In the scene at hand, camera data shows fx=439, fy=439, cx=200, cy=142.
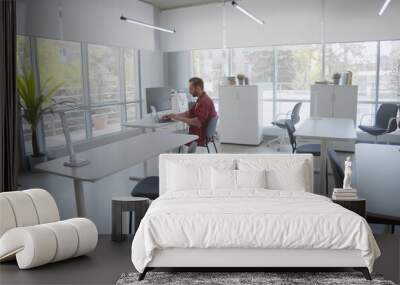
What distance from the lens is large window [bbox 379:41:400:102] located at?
8.03 meters

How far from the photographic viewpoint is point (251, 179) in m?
3.54

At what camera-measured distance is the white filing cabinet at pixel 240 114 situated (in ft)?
27.8

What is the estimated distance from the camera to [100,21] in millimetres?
8070

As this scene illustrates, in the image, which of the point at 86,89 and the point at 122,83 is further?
the point at 122,83

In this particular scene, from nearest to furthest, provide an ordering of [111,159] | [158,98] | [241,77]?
1. [111,159]
2. [158,98]
3. [241,77]

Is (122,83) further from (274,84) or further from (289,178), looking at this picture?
(289,178)

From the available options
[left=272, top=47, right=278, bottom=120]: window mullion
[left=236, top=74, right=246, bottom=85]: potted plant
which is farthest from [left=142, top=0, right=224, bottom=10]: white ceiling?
[left=236, top=74, right=246, bottom=85]: potted plant

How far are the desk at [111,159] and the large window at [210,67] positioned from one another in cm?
474

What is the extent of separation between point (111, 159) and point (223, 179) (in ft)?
3.91

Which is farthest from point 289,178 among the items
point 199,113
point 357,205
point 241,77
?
point 241,77

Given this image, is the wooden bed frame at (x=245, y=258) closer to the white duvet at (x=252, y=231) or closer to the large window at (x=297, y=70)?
the white duvet at (x=252, y=231)

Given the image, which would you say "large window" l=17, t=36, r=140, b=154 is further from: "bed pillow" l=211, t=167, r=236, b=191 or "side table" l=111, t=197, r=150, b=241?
"bed pillow" l=211, t=167, r=236, b=191

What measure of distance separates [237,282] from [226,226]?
360 mm

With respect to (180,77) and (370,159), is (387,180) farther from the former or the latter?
(180,77)
